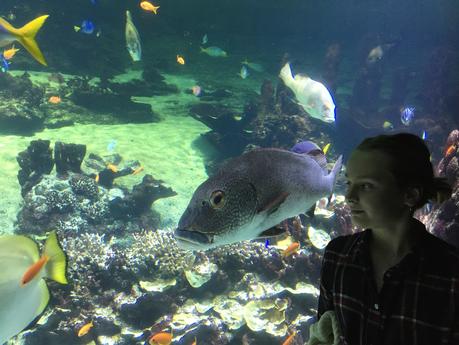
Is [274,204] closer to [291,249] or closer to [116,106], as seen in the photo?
[291,249]

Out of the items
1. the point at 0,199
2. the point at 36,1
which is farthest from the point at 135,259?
the point at 36,1

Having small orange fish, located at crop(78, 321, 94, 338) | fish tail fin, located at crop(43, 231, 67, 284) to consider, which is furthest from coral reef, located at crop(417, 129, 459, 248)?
small orange fish, located at crop(78, 321, 94, 338)

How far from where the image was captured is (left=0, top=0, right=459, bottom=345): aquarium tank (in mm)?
2109

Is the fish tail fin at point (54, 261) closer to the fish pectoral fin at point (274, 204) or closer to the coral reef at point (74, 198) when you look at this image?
the fish pectoral fin at point (274, 204)

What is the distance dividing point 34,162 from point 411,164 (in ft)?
31.3

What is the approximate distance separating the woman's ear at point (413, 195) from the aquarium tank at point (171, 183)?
0.53m

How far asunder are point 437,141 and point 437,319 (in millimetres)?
14194

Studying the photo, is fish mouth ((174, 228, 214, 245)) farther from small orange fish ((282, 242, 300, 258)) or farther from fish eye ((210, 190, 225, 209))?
small orange fish ((282, 242, 300, 258))

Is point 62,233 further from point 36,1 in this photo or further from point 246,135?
point 36,1

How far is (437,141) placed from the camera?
13.4 meters

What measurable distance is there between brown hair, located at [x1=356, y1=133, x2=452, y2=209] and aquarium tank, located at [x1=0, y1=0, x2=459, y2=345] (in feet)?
1.62

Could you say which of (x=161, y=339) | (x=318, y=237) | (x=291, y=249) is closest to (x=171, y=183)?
(x=318, y=237)

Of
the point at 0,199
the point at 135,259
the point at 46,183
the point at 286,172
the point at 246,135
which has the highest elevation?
the point at 286,172

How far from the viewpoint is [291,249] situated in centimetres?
526
